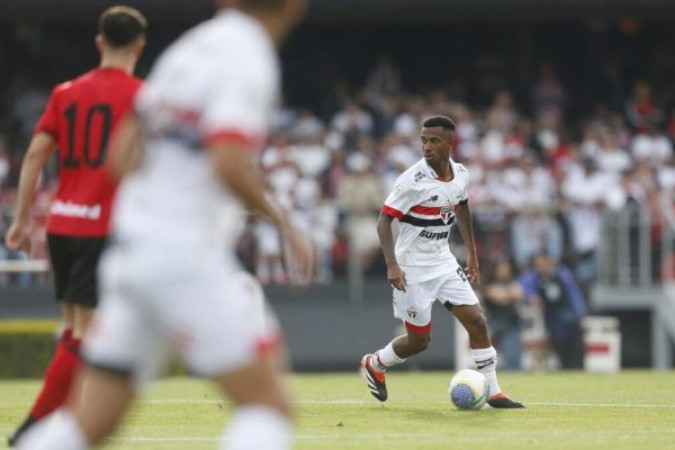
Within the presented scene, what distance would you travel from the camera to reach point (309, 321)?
27.2 meters

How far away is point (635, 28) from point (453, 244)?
38.2 ft

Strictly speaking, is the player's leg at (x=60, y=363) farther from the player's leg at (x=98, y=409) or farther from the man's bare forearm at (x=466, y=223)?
the man's bare forearm at (x=466, y=223)

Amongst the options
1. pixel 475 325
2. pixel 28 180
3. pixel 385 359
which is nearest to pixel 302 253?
pixel 28 180

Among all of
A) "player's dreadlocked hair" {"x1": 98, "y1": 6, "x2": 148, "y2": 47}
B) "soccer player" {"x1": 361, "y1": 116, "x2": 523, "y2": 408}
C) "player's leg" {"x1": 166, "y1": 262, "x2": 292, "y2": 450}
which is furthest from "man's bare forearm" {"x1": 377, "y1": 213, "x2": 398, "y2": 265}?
"player's leg" {"x1": 166, "y1": 262, "x2": 292, "y2": 450}

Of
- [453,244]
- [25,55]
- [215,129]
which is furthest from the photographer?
[25,55]

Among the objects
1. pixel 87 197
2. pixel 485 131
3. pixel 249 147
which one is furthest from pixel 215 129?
pixel 485 131

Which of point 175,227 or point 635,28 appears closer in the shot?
point 175,227

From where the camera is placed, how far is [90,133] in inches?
364

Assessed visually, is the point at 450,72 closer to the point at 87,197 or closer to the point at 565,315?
the point at 565,315

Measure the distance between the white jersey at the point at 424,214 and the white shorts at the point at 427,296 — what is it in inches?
2.8

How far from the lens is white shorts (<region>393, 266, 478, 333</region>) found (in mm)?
13852

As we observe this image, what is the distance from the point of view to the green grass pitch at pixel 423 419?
1033cm

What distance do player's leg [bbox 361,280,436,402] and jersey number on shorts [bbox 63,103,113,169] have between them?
530 centimetres

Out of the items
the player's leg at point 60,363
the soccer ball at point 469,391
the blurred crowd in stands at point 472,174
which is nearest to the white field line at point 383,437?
the player's leg at point 60,363
